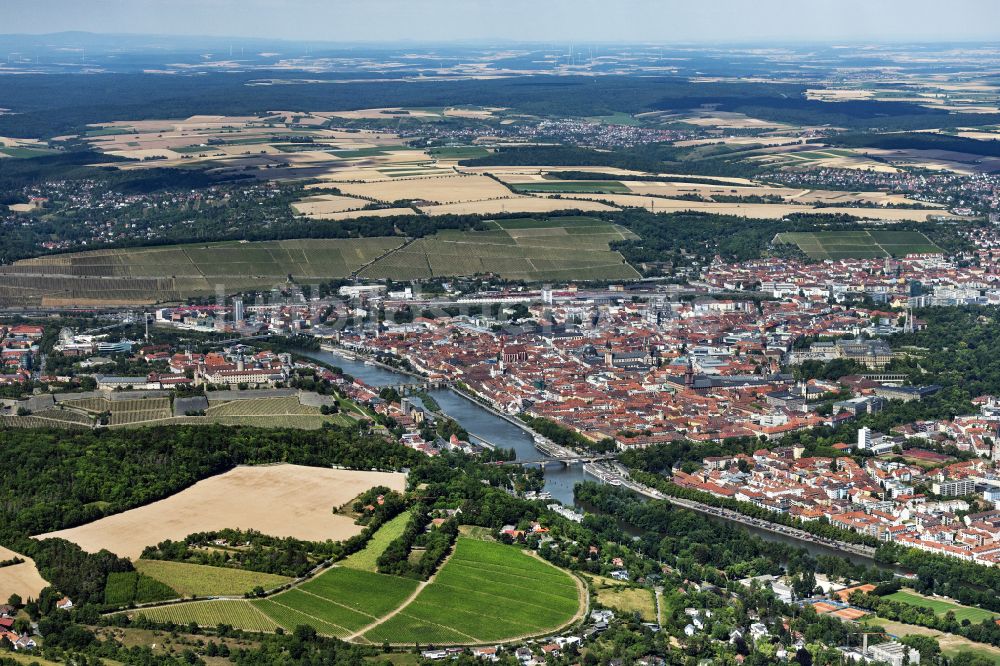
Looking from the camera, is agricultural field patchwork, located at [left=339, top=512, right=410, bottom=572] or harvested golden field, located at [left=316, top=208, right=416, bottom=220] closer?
agricultural field patchwork, located at [left=339, top=512, right=410, bottom=572]

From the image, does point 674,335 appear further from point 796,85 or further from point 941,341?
point 796,85

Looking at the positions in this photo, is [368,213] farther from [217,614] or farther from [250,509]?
[217,614]

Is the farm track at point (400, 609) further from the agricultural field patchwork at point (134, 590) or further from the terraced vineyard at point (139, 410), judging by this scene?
the terraced vineyard at point (139, 410)

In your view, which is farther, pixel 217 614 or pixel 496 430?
pixel 496 430

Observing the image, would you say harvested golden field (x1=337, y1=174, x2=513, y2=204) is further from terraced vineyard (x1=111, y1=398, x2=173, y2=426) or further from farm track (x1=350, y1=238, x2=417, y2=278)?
terraced vineyard (x1=111, y1=398, x2=173, y2=426)

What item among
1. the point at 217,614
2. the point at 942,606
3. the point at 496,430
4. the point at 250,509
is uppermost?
the point at 217,614

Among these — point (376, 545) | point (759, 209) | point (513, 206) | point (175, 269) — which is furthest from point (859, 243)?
point (376, 545)

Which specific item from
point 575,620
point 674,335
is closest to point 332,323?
point 674,335

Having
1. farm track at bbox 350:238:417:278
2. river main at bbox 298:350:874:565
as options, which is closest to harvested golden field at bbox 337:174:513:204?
farm track at bbox 350:238:417:278
